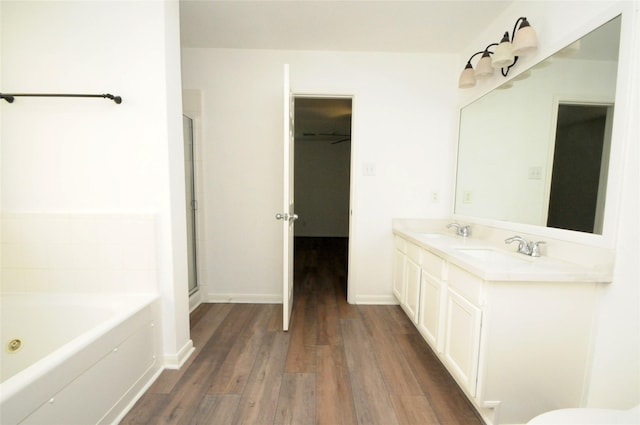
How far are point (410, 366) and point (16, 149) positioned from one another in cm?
273

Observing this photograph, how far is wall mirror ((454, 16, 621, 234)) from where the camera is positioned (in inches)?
46.0

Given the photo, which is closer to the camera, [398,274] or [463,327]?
[463,327]

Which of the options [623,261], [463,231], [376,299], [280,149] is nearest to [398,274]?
[376,299]

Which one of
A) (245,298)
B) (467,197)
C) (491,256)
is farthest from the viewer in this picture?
(245,298)

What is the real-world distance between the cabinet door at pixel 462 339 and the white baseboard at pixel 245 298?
1.58m

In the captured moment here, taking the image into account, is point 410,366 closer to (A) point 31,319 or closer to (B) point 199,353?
(B) point 199,353

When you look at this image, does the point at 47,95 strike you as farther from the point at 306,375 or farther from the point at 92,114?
the point at 306,375

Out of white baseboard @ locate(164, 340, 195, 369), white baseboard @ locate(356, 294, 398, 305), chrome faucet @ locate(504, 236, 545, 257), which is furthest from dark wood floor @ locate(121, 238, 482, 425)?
chrome faucet @ locate(504, 236, 545, 257)

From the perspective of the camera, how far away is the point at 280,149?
2412 mm

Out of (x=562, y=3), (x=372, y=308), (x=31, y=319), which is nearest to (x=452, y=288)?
(x=372, y=308)

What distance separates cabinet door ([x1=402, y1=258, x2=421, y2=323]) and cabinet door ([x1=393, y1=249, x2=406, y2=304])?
0.09 meters

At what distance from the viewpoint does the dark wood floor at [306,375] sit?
1.27 meters

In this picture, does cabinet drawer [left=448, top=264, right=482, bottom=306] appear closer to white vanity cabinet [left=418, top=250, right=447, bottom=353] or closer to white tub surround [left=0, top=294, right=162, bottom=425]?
white vanity cabinet [left=418, top=250, right=447, bottom=353]

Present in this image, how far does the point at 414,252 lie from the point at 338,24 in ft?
6.02
